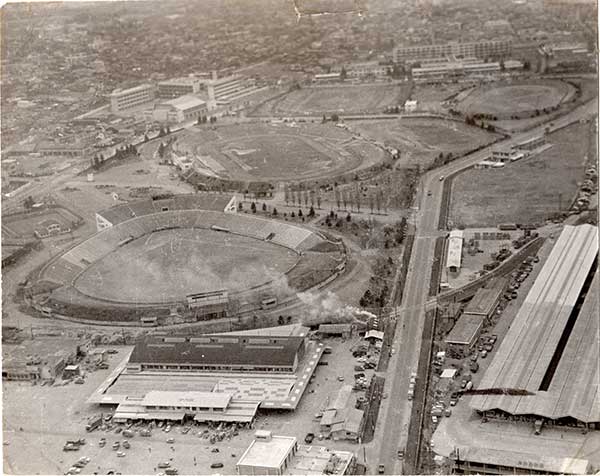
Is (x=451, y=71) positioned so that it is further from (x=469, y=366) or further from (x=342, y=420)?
(x=342, y=420)

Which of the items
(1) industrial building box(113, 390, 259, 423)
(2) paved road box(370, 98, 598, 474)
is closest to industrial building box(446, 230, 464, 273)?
(2) paved road box(370, 98, 598, 474)

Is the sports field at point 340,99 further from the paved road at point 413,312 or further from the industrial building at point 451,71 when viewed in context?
the paved road at point 413,312

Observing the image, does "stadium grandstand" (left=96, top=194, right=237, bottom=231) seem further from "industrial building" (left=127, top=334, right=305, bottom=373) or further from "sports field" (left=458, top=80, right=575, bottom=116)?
"sports field" (left=458, top=80, right=575, bottom=116)

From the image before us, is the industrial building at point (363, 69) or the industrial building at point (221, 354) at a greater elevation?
the industrial building at point (363, 69)

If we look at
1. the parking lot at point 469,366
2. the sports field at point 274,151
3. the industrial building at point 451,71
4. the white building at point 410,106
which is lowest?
the parking lot at point 469,366

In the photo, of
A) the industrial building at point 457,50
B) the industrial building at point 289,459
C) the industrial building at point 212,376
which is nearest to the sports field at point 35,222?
the industrial building at point 212,376

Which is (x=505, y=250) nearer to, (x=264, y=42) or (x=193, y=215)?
(x=193, y=215)

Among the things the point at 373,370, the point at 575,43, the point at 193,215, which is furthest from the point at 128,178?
the point at 575,43
